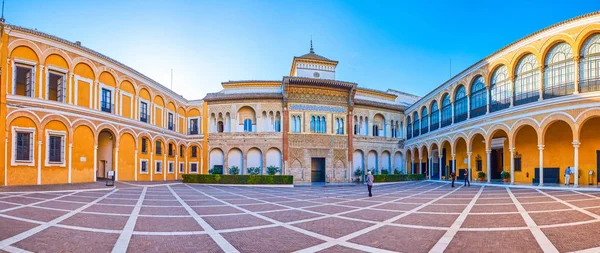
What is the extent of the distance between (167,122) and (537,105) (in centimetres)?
3162

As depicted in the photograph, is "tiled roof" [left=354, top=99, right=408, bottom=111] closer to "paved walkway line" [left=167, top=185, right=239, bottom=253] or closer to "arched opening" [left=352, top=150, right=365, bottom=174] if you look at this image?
"arched opening" [left=352, top=150, right=365, bottom=174]

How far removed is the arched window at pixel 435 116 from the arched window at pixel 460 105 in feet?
10.3

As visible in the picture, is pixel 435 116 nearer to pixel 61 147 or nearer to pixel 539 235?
pixel 539 235

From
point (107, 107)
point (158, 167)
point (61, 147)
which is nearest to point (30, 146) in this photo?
point (61, 147)

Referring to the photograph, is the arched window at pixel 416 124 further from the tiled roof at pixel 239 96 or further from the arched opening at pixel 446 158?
the tiled roof at pixel 239 96

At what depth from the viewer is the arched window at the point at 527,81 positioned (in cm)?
1991

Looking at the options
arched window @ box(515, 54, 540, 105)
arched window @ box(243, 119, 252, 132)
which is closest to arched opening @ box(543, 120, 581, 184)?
arched window @ box(515, 54, 540, 105)

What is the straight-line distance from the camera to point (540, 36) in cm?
1942

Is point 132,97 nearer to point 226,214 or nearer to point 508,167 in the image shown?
point 226,214

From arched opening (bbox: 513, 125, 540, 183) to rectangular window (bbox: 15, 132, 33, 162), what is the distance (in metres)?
32.4

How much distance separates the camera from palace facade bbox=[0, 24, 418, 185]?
62.9ft

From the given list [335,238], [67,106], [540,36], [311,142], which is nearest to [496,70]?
[540,36]

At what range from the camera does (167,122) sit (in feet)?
106

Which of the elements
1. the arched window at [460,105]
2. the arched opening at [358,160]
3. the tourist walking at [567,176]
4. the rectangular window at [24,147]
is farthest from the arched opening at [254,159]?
the tourist walking at [567,176]
